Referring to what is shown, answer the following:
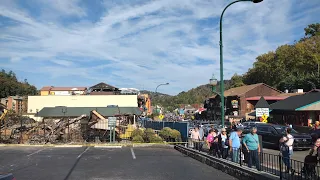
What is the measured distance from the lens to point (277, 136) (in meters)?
21.2

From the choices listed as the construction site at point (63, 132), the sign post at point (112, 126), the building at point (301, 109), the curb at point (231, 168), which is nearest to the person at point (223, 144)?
the curb at point (231, 168)

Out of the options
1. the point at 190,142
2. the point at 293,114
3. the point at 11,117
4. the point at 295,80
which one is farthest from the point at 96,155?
the point at 295,80

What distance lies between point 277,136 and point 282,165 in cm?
1272

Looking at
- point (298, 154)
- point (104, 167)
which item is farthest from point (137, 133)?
point (298, 154)

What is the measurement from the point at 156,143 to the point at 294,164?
589 inches

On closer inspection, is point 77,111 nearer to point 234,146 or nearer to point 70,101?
point 70,101

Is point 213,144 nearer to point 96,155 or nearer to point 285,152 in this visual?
point 285,152

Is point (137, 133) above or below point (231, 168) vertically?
above

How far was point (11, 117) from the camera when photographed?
98.1 feet

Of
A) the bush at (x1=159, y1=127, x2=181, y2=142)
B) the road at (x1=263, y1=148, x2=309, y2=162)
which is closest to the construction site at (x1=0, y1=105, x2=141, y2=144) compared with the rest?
the bush at (x1=159, y1=127, x2=181, y2=142)

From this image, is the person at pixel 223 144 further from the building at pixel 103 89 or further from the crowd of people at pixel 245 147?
the building at pixel 103 89

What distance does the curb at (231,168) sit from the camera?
986 centimetres

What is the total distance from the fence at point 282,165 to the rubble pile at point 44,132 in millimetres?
15891

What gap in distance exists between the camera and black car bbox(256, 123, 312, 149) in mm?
20109
